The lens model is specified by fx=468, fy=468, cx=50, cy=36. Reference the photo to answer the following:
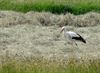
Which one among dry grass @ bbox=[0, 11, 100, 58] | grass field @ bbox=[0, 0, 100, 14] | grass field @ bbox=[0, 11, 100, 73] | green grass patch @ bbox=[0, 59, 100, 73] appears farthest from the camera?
grass field @ bbox=[0, 0, 100, 14]

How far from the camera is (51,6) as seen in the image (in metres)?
14.5

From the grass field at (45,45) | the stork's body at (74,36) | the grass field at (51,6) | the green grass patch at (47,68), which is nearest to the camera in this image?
the green grass patch at (47,68)

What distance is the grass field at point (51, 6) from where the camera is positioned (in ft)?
47.1

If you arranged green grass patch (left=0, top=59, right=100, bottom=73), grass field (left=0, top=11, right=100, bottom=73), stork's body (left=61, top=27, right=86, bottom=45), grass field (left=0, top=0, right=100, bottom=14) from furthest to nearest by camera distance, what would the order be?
grass field (left=0, top=0, right=100, bottom=14)
stork's body (left=61, top=27, right=86, bottom=45)
grass field (left=0, top=11, right=100, bottom=73)
green grass patch (left=0, top=59, right=100, bottom=73)

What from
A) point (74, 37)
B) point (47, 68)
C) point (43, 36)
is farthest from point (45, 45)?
point (47, 68)

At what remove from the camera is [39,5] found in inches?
573

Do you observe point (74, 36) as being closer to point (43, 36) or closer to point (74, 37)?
point (74, 37)

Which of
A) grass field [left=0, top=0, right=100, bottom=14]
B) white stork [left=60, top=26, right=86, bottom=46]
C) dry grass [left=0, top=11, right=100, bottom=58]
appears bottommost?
grass field [left=0, top=0, right=100, bottom=14]

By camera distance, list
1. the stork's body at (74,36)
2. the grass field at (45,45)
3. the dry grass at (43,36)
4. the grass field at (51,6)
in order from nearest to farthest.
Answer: the grass field at (45,45), the stork's body at (74,36), the dry grass at (43,36), the grass field at (51,6)

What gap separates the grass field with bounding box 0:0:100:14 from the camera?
47.1 feet

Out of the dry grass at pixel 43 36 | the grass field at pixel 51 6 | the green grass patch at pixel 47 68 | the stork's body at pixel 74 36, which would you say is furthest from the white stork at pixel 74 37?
the grass field at pixel 51 6

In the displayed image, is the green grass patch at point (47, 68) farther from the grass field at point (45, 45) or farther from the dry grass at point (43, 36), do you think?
the dry grass at point (43, 36)

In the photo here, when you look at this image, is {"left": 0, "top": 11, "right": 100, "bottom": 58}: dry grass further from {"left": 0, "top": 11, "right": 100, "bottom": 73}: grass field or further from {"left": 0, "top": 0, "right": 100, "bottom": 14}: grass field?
{"left": 0, "top": 0, "right": 100, "bottom": 14}: grass field

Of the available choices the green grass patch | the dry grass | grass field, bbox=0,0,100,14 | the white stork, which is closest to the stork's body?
the white stork
